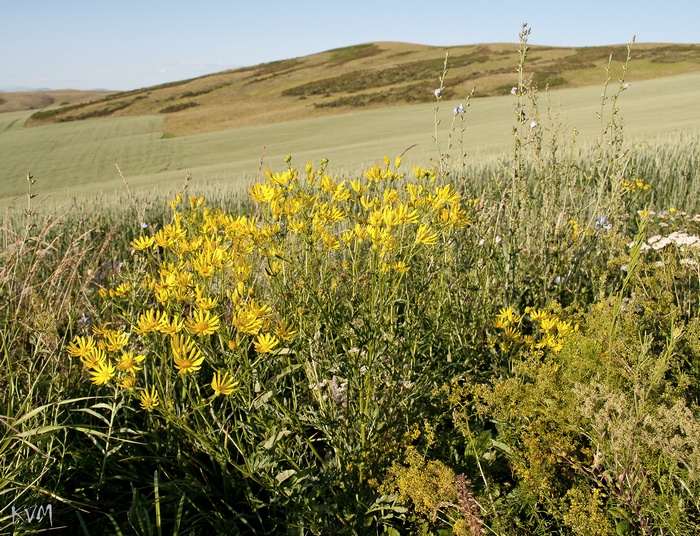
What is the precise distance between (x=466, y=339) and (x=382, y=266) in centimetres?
98

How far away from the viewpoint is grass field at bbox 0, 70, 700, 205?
1440 centimetres

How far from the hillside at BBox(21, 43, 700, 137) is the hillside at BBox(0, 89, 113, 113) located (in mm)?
24697

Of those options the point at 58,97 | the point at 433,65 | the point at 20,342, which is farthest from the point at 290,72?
the point at 20,342

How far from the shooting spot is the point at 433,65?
40688mm

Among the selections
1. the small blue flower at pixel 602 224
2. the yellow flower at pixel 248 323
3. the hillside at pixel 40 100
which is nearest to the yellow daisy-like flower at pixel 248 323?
the yellow flower at pixel 248 323

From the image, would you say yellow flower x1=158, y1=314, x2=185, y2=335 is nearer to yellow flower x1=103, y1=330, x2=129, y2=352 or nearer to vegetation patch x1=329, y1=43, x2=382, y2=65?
yellow flower x1=103, y1=330, x2=129, y2=352

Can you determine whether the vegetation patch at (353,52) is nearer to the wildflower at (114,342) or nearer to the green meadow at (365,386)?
the green meadow at (365,386)

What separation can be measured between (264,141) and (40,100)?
2516 inches

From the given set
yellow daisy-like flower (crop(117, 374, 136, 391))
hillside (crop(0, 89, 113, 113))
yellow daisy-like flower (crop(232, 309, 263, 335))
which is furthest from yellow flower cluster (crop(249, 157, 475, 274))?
hillside (crop(0, 89, 113, 113))

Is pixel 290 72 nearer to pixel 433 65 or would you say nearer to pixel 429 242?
pixel 433 65

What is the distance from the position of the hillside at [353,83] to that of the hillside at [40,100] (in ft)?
81.0

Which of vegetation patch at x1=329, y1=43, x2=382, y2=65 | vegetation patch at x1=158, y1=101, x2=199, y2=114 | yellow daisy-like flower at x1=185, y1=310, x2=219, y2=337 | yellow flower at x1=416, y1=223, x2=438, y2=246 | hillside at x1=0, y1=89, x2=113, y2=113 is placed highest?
vegetation patch at x1=329, y1=43, x2=382, y2=65

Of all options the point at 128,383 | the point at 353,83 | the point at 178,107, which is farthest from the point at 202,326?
the point at 178,107

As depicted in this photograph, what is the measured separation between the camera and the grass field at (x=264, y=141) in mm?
14396
